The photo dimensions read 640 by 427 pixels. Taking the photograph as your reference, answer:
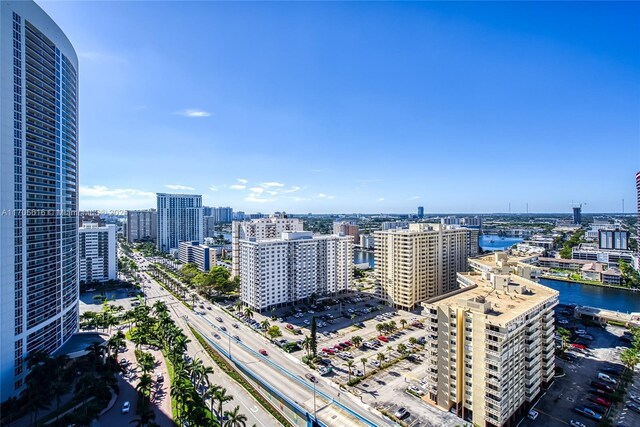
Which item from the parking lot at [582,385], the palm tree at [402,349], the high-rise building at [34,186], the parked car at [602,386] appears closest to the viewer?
the parking lot at [582,385]

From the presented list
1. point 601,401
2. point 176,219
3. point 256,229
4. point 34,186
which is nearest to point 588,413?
point 601,401

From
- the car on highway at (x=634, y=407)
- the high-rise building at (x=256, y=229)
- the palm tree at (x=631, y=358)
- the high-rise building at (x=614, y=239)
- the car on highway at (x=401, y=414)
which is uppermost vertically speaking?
the high-rise building at (x=256, y=229)

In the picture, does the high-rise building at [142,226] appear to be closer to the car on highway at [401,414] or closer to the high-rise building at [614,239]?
the car on highway at [401,414]

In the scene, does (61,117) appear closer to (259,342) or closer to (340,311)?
(259,342)

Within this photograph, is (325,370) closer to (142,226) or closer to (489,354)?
(489,354)

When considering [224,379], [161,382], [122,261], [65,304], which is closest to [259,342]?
[224,379]

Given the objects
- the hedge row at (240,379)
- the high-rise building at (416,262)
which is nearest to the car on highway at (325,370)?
the hedge row at (240,379)

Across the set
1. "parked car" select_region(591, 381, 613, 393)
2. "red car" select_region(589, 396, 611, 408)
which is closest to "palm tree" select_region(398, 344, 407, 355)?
"red car" select_region(589, 396, 611, 408)
